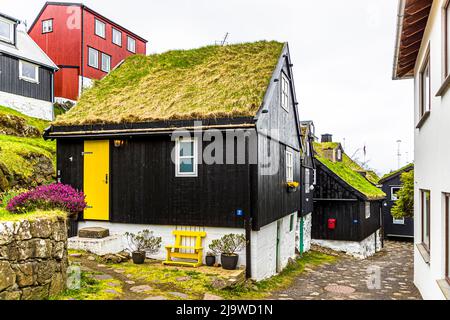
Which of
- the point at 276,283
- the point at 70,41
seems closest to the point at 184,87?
the point at 276,283

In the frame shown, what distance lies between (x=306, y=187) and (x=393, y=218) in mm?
17137

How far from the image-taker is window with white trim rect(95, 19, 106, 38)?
1168 inches

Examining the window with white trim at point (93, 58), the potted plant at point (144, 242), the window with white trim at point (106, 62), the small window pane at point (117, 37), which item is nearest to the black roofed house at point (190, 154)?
the potted plant at point (144, 242)

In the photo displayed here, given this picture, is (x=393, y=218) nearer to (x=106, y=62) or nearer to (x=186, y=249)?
(x=186, y=249)

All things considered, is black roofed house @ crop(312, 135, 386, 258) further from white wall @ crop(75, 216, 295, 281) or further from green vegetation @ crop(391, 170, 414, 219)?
white wall @ crop(75, 216, 295, 281)

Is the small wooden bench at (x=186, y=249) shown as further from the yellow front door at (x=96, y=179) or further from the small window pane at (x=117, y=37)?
the small window pane at (x=117, y=37)

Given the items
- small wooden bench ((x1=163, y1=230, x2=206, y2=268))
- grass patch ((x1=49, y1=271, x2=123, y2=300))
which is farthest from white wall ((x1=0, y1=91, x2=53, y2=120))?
grass patch ((x1=49, y1=271, x2=123, y2=300))

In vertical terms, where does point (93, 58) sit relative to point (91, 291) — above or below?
above

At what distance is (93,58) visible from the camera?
2970cm

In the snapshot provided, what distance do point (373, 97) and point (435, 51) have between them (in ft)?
148

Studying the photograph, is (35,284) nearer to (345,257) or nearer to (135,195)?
(135,195)

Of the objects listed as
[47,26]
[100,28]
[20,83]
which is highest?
[100,28]

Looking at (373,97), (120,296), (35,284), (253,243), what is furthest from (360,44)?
(373,97)

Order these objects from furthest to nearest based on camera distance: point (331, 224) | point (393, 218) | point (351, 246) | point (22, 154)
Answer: point (393, 218)
point (331, 224)
point (351, 246)
point (22, 154)
